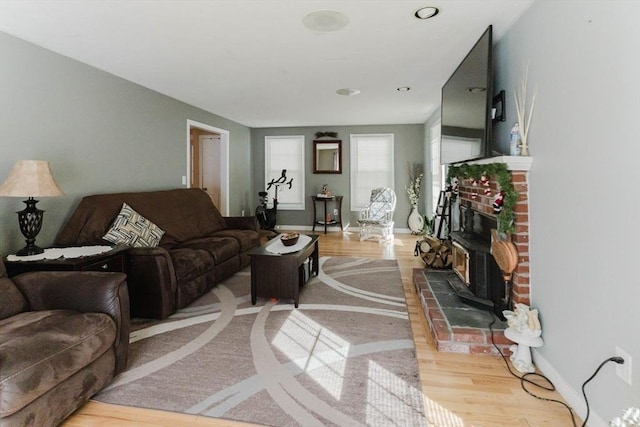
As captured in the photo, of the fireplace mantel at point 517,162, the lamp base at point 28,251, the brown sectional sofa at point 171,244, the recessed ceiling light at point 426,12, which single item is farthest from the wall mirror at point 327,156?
the lamp base at point 28,251

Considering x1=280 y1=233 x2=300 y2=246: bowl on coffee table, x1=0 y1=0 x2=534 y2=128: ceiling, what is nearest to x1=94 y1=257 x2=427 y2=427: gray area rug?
x1=280 y1=233 x2=300 y2=246: bowl on coffee table

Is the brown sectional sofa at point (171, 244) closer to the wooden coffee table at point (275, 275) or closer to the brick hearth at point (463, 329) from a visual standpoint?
the wooden coffee table at point (275, 275)

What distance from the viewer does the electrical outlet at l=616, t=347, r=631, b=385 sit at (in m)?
1.35

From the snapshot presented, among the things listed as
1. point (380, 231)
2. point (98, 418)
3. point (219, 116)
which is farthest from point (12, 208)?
→ point (380, 231)

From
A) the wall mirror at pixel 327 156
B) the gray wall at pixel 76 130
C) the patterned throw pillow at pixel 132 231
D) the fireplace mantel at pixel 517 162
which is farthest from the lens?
Result: the wall mirror at pixel 327 156

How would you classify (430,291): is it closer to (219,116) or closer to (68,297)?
(68,297)

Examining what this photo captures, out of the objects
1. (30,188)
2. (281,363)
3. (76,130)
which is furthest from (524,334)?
(76,130)

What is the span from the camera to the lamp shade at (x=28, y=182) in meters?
2.35

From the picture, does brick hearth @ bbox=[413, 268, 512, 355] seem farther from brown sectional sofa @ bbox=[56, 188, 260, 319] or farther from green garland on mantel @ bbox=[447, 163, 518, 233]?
brown sectional sofa @ bbox=[56, 188, 260, 319]

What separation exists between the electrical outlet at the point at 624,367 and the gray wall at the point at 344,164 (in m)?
5.84

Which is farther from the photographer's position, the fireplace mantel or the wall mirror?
the wall mirror

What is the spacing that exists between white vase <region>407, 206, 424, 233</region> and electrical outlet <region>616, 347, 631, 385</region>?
5456 mm

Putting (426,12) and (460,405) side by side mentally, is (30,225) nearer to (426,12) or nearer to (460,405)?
Answer: (460,405)

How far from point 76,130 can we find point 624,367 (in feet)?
14.1
